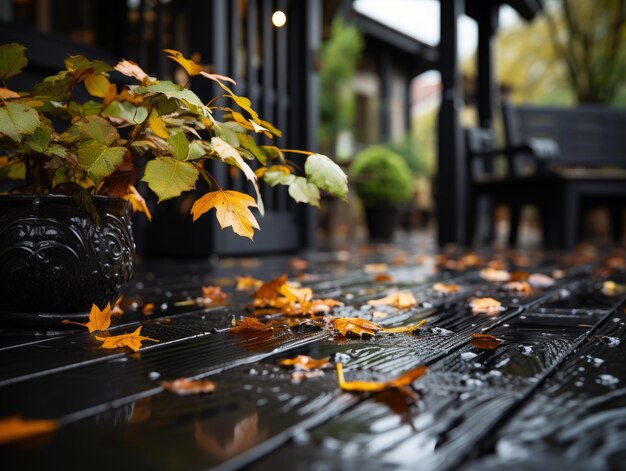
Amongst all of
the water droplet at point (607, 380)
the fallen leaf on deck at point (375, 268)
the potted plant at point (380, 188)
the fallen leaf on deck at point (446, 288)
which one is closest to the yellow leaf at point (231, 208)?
the water droplet at point (607, 380)

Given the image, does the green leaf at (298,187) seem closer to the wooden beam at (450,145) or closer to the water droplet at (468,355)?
the water droplet at (468,355)

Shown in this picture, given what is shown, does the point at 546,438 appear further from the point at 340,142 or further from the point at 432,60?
the point at 432,60

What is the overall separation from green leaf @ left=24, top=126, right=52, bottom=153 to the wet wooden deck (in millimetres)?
337

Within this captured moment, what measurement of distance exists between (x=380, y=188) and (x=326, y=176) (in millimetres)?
5563

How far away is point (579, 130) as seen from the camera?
227 inches

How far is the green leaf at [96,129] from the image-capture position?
3.97ft

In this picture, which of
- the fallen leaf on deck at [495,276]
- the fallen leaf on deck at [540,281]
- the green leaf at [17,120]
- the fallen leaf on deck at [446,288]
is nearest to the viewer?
the green leaf at [17,120]

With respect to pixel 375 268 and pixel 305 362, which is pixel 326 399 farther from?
pixel 375 268

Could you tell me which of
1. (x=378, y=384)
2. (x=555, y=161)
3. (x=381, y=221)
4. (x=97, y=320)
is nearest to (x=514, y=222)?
(x=555, y=161)

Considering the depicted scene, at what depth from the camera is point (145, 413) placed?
75 cm

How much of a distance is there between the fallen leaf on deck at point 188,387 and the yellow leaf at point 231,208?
36 cm

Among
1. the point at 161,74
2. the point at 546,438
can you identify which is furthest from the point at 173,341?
the point at 161,74

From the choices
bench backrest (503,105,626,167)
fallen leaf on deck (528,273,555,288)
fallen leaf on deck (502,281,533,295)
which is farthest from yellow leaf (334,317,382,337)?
bench backrest (503,105,626,167)

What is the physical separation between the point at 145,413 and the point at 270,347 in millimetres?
390
